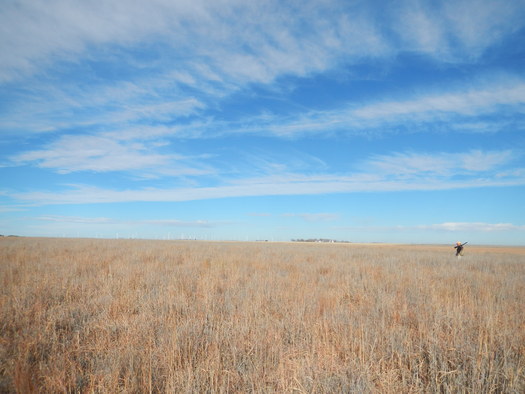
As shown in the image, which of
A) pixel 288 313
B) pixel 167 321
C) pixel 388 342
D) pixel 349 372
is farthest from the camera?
pixel 288 313

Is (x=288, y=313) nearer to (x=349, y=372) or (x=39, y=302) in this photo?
(x=349, y=372)

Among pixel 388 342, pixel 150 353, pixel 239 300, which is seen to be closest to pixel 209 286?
pixel 239 300

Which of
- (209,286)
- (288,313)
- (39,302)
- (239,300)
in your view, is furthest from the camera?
(209,286)

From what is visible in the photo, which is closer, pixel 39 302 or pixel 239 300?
pixel 39 302

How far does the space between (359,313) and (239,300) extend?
2.78 metres

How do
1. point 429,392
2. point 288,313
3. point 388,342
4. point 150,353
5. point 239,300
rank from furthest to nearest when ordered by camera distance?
point 239,300
point 288,313
point 388,342
point 150,353
point 429,392

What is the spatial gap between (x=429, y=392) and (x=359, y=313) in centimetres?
298

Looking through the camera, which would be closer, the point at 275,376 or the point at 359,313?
the point at 275,376

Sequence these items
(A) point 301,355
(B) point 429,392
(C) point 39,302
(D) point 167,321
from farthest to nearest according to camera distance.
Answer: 1. (C) point 39,302
2. (D) point 167,321
3. (A) point 301,355
4. (B) point 429,392

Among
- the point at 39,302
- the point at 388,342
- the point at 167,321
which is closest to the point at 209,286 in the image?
the point at 167,321

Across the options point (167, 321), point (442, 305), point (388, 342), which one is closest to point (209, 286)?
point (167, 321)

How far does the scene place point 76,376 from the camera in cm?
364

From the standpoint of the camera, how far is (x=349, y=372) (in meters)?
3.61

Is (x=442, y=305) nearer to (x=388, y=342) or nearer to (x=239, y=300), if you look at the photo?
(x=388, y=342)
